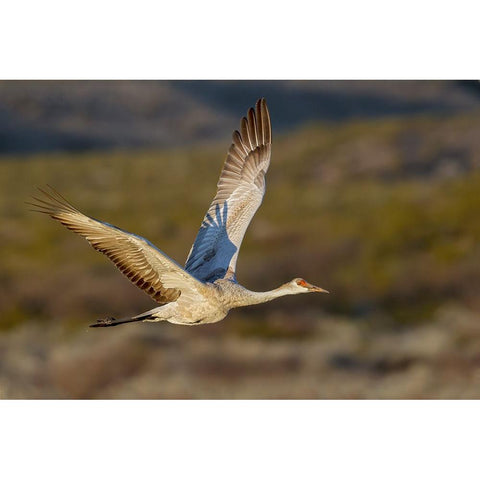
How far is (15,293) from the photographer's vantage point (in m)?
24.1

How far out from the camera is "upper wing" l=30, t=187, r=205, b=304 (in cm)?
846

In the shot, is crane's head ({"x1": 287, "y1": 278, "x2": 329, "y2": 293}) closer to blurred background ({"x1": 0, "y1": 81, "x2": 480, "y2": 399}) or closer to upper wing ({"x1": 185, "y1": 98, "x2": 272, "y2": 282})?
upper wing ({"x1": 185, "y1": 98, "x2": 272, "y2": 282})

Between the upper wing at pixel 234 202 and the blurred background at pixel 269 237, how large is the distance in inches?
414

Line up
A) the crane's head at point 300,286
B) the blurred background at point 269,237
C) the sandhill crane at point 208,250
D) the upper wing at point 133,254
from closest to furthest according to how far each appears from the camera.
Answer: the upper wing at point 133,254, the sandhill crane at point 208,250, the crane's head at point 300,286, the blurred background at point 269,237

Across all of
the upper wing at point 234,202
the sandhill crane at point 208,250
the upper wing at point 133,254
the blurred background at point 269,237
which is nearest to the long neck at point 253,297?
the sandhill crane at point 208,250

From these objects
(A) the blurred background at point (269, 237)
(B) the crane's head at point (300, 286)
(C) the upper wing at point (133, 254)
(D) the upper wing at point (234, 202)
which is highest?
(A) the blurred background at point (269, 237)

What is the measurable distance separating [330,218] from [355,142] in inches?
120

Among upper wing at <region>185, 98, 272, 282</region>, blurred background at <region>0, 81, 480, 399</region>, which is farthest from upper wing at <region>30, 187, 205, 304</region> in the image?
blurred background at <region>0, 81, 480, 399</region>

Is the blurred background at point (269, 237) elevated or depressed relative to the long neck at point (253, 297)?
elevated

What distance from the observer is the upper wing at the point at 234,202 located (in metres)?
9.97

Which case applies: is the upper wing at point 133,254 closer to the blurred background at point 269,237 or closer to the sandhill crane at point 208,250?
the sandhill crane at point 208,250

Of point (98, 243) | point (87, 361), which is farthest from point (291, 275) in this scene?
point (98, 243)

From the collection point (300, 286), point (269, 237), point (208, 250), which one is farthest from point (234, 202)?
point (269, 237)

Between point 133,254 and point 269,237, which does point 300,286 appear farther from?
point 269,237
